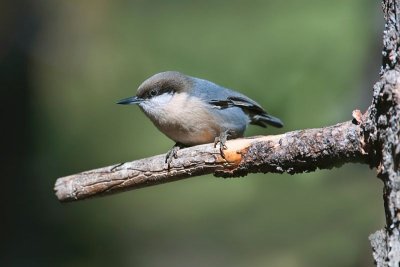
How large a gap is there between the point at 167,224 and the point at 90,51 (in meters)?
3.44

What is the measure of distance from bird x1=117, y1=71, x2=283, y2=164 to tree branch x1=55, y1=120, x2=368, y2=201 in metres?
0.69

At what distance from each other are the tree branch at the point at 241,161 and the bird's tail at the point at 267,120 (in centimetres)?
121

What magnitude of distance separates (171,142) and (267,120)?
2.19 metres

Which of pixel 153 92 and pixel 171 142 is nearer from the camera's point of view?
pixel 153 92

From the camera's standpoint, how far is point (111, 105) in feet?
25.1

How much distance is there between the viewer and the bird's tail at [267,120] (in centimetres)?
428

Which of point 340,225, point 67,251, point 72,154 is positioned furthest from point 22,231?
point 340,225

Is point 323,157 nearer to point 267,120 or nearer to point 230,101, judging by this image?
point 230,101

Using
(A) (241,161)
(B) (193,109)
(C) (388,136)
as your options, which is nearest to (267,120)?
(B) (193,109)

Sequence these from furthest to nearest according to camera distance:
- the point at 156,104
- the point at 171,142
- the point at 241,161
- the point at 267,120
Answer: the point at 171,142, the point at 267,120, the point at 156,104, the point at 241,161

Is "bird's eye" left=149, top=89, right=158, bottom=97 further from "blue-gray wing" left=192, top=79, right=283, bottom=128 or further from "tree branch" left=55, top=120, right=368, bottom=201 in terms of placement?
"tree branch" left=55, top=120, right=368, bottom=201

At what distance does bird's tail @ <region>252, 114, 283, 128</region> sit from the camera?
4.28 m

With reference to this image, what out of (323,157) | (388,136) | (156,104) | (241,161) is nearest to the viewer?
(388,136)

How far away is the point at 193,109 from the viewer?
4074 mm
